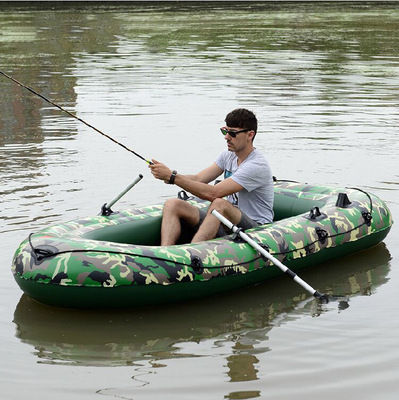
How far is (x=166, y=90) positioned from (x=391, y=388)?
1233cm

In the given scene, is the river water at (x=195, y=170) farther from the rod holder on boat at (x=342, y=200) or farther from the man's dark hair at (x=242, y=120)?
the man's dark hair at (x=242, y=120)

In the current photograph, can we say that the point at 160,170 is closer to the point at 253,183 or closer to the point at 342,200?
the point at 253,183

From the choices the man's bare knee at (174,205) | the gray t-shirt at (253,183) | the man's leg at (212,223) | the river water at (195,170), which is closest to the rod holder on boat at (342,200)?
the river water at (195,170)

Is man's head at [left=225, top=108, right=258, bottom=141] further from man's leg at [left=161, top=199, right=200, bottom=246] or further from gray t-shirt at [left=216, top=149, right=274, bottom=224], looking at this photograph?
man's leg at [left=161, top=199, right=200, bottom=246]

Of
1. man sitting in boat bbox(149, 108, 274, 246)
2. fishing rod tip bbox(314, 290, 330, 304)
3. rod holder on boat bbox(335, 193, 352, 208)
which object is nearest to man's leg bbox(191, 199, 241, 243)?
man sitting in boat bbox(149, 108, 274, 246)

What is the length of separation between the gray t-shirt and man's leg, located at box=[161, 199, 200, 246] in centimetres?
38

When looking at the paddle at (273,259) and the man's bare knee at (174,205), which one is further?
the man's bare knee at (174,205)

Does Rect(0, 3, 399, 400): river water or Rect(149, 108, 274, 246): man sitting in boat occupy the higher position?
Rect(149, 108, 274, 246): man sitting in boat

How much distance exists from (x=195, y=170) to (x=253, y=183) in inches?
154

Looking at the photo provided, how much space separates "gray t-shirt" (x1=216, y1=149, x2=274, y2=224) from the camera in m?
7.35

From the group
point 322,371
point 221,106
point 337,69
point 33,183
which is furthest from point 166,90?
point 322,371

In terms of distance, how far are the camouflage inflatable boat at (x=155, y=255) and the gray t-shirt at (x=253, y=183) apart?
21cm

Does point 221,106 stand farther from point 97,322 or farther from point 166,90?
point 97,322

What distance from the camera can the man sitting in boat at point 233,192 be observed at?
23.6 feet
